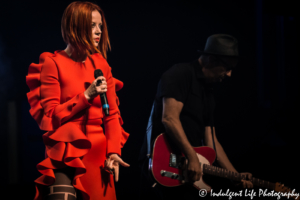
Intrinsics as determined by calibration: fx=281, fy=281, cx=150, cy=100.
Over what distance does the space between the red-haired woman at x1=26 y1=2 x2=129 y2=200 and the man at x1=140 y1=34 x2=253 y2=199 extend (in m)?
0.58

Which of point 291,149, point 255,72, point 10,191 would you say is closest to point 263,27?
point 255,72

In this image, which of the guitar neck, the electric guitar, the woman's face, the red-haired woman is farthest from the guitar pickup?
the woman's face

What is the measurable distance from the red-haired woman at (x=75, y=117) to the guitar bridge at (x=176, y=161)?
2.04 ft

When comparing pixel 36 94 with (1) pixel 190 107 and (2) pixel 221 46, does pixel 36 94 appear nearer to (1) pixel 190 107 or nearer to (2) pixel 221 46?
(1) pixel 190 107

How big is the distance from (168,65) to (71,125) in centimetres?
193

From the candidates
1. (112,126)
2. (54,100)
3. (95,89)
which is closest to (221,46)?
(112,126)

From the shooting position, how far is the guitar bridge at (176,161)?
205cm

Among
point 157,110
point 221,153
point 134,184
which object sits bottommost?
point 134,184

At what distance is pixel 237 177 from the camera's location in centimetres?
245

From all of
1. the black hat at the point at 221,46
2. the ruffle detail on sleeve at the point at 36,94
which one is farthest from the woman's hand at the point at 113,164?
the black hat at the point at 221,46

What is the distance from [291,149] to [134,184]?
1674 millimetres

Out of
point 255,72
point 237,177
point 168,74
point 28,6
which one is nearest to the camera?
point 168,74

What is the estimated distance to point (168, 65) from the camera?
10.3 ft

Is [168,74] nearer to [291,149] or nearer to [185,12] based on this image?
[185,12]
